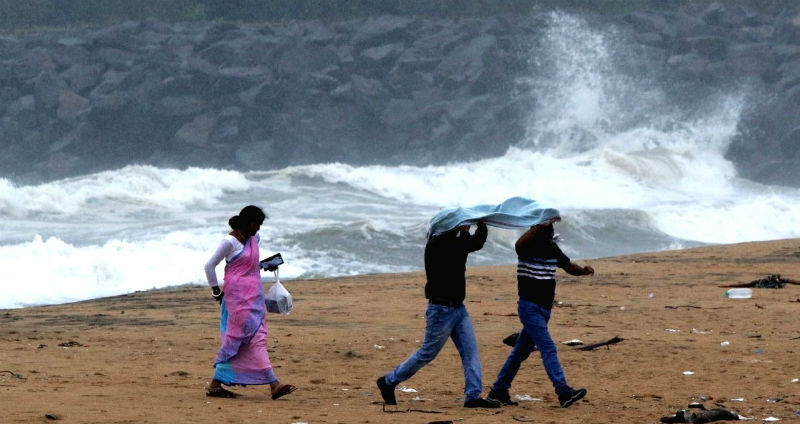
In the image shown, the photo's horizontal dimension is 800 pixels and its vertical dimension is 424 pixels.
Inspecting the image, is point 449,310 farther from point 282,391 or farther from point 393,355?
point 393,355

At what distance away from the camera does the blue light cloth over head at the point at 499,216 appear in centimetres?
687

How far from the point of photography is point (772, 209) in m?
29.2

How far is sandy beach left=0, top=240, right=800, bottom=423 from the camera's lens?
690cm

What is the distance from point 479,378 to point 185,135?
176 feet

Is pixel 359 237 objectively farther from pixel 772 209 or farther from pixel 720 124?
pixel 720 124

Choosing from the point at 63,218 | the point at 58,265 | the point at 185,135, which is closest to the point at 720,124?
the point at 185,135

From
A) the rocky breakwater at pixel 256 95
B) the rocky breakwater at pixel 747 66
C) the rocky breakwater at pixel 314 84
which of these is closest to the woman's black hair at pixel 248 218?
the rocky breakwater at pixel 747 66

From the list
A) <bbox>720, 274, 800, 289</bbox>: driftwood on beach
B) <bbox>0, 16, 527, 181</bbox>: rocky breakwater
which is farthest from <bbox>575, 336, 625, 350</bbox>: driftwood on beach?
<bbox>0, 16, 527, 181</bbox>: rocky breakwater

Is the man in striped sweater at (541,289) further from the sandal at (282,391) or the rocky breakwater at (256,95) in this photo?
the rocky breakwater at (256,95)

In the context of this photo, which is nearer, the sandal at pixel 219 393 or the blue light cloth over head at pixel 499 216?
the blue light cloth over head at pixel 499 216

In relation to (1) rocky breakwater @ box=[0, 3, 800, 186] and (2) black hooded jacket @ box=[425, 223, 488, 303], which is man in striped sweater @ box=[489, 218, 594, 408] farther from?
(1) rocky breakwater @ box=[0, 3, 800, 186]

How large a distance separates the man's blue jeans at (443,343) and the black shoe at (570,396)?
423mm

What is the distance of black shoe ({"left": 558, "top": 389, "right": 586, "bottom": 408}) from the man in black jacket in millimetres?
336

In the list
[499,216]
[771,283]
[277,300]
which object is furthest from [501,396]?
[771,283]
